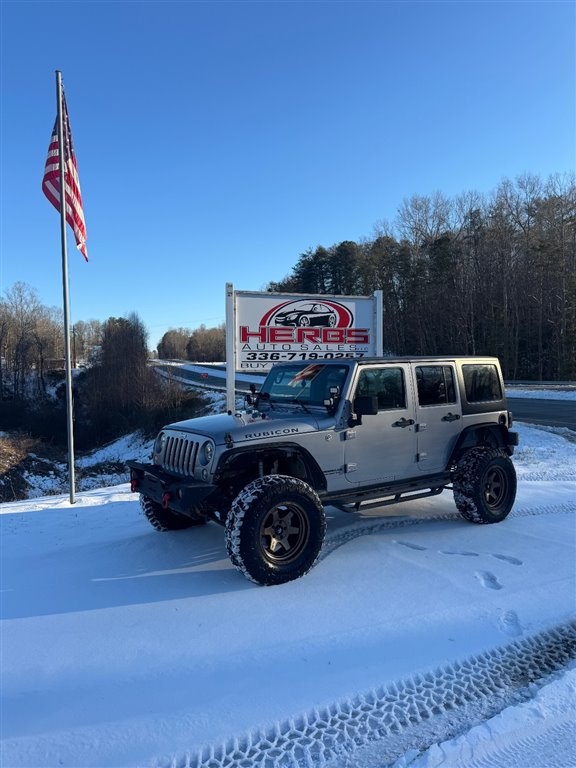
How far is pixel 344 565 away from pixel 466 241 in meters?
45.4

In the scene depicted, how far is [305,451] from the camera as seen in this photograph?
457 cm

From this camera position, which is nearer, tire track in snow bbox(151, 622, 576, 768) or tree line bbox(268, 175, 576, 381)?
tire track in snow bbox(151, 622, 576, 768)

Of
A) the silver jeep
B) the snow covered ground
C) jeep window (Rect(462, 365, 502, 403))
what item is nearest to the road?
jeep window (Rect(462, 365, 502, 403))

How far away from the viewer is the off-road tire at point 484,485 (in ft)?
18.1

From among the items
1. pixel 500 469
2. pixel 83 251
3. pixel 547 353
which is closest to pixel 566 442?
pixel 500 469


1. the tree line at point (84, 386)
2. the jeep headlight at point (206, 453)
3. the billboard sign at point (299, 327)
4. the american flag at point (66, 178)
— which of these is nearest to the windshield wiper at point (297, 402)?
the jeep headlight at point (206, 453)

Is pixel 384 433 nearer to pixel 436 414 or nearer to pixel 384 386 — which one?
pixel 384 386

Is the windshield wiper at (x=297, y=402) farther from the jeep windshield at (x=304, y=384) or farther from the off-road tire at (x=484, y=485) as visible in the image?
the off-road tire at (x=484, y=485)

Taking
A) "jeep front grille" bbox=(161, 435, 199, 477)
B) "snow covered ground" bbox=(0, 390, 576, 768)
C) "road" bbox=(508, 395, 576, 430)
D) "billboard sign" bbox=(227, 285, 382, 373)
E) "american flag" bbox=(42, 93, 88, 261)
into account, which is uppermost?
"american flag" bbox=(42, 93, 88, 261)

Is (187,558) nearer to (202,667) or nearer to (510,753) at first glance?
(202,667)

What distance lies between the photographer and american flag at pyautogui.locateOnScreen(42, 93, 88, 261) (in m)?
8.31

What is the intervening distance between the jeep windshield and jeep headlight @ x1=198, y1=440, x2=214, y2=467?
1.23 metres

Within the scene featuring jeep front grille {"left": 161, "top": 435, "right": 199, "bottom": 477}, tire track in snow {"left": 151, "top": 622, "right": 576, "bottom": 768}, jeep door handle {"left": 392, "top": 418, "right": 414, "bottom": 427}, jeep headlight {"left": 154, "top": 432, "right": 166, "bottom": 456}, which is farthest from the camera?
jeep door handle {"left": 392, "top": 418, "right": 414, "bottom": 427}

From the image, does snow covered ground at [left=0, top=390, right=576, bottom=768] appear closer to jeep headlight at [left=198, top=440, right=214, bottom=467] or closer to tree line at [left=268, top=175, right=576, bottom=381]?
jeep headlight at [left=198, top=440, right=214, bottom=467]
